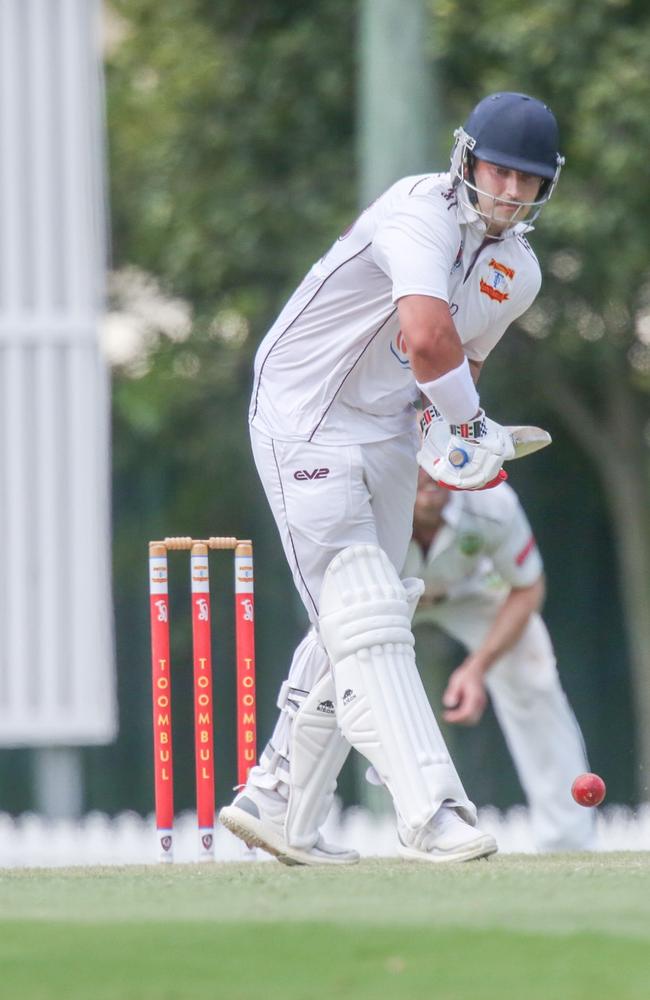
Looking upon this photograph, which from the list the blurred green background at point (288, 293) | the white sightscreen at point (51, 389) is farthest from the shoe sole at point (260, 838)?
the blurred green background at point (288, 293)

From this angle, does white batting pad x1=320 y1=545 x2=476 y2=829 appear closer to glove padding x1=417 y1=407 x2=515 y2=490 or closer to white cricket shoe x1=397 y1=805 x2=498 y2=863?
white cricket shoe x1=397 y1=805 x2=498 y2=863

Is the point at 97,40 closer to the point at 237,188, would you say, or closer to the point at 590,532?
the point at 237,188

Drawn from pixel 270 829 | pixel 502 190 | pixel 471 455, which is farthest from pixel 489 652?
pixel 502 190

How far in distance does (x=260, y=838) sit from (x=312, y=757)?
211mm

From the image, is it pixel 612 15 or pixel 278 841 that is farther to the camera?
pixel 612 15

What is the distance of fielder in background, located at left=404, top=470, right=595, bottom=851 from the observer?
6.79 metres

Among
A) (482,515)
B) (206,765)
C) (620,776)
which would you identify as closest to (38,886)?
(206,765)

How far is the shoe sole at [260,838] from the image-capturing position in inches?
171

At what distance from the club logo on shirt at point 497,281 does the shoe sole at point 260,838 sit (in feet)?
4.04

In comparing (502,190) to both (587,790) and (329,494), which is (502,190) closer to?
(329,494)

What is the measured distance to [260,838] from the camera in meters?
4.34

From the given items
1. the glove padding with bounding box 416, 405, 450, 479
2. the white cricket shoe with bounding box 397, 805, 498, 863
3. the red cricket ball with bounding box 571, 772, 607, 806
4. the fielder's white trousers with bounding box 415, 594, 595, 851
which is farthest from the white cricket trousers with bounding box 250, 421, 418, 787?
the fielder's white trousers with bounding box 415, 594, 595, 851

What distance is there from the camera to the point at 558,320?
1067 centimetres

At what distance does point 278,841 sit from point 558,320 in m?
6.68
